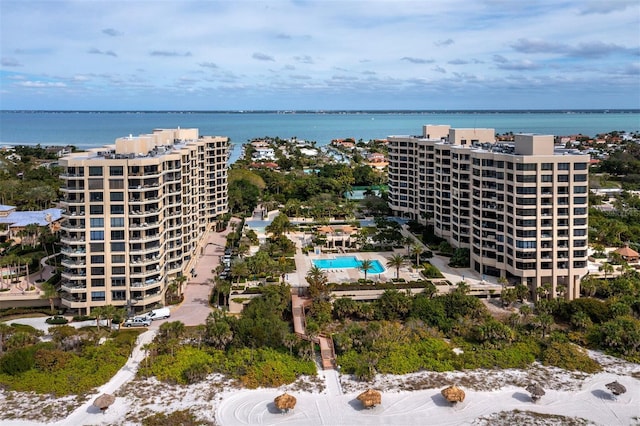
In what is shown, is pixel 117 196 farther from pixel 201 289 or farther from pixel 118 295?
pixel 201 289

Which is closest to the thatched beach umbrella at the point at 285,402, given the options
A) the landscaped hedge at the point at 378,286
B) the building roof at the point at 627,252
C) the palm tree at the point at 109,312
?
the palm tree at the point at 109,312

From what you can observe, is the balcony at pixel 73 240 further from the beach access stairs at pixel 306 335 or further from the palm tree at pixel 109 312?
the beach access stairs at pixel 306 335

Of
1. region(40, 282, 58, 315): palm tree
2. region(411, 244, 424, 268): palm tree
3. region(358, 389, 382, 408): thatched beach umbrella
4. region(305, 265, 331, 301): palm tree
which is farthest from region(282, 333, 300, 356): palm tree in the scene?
region(411, 244, 424, 268): palm tree

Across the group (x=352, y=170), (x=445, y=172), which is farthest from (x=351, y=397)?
(x=352, y=170)

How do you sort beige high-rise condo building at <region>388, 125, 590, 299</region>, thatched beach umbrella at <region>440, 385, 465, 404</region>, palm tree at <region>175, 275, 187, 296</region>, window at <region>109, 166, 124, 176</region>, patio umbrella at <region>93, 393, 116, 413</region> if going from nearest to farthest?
1. patio umbrella at <region>93, 393, 116, 413</region>
2. thatched beach umbrella at <region>440, 385, 465, 404</region>
3. window at <region>109, 166, 124, 176</region>
4. palm tree at <region>175, 275, 187, 296</region>
5. beige high-rise condo building at <region>388, 125, 590, 299</region>

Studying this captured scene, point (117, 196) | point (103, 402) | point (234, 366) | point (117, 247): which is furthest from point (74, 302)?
point (234, 366)

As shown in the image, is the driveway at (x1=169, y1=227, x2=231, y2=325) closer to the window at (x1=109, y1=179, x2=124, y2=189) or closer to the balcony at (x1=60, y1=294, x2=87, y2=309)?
Answer: the balcony at (x1=60, y1=294, x2=87, y2=309)
